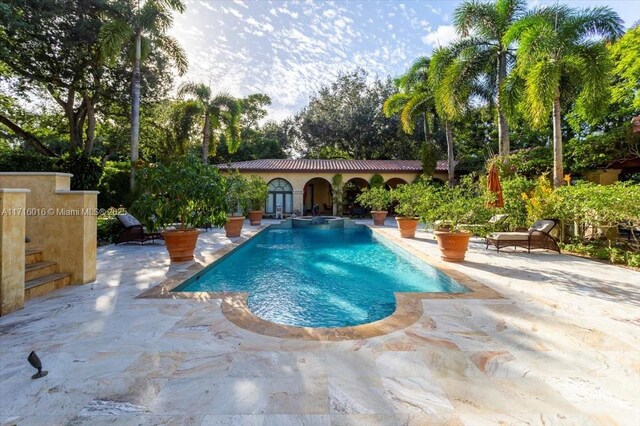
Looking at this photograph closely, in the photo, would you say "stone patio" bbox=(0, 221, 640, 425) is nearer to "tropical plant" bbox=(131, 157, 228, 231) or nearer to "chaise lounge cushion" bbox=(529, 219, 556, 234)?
"tropical plant" bbox=(131, 157, 228, 231)

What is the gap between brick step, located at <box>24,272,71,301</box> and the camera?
15.3 ft

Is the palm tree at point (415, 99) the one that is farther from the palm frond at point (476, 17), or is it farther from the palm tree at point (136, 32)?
the palm tree at point (136, 32)

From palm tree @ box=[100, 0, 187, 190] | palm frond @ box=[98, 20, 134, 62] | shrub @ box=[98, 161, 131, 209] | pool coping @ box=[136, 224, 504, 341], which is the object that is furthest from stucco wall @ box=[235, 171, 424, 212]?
pool coping @ box=[136, 224, 504, 341]

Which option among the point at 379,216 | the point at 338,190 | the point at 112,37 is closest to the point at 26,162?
the point at 112,37

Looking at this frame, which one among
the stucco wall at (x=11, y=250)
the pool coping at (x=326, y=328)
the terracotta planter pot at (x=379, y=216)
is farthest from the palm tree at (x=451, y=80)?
the stucco wall at (x=11, y=250)

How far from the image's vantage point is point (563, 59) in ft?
32.2

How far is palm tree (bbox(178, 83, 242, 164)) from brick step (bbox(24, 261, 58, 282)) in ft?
42.0

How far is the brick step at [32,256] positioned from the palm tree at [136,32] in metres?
8.23

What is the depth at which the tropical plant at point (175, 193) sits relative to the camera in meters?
7.06

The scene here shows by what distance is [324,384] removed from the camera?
262 centimetres

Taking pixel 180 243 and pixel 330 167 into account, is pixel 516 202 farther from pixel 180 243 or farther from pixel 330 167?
pixel 330 167

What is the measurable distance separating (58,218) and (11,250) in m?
1.46

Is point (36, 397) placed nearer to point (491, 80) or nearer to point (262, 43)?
point (491, 80)

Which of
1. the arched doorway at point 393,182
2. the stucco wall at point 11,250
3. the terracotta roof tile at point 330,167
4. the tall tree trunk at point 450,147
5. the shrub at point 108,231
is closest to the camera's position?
the stucco wall at point 11,250
